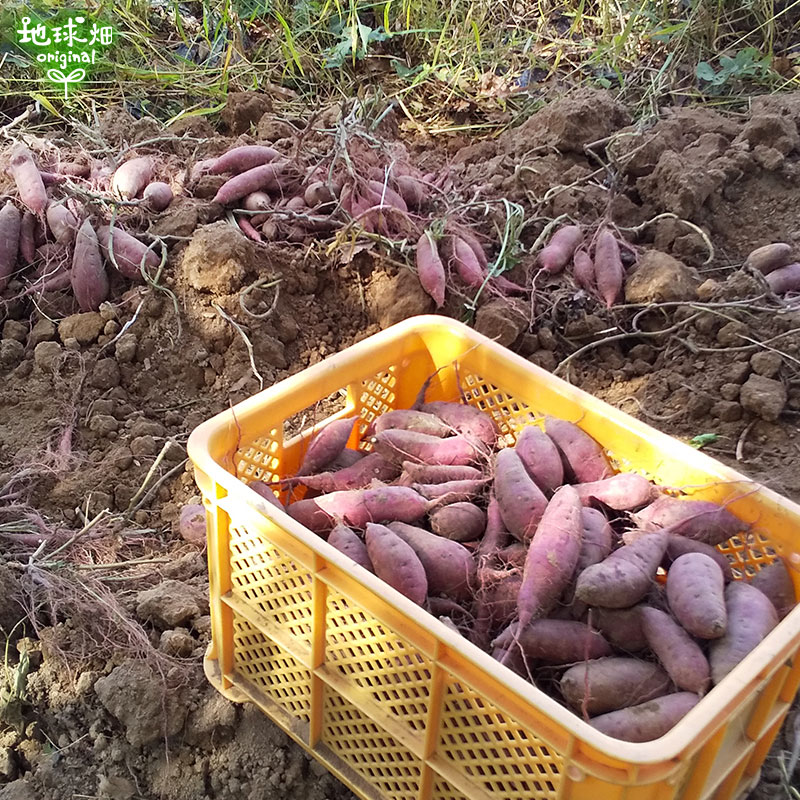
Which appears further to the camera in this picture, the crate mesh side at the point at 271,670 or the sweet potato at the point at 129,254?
the sweet potato at the point at 129,254

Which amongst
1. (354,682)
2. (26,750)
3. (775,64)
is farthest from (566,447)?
(775,64)

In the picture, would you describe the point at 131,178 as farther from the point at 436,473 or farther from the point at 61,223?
the point at 436,473

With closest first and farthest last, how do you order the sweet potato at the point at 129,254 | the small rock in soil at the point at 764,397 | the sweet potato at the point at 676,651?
1. the sweet potato at the point at 676,651
2. the small rock in soil at the point at 764,397
3. the sweet potato at the point at 129,254

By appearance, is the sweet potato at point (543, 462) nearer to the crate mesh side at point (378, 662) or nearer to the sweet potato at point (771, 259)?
the crate mesh side at point (378, 662)

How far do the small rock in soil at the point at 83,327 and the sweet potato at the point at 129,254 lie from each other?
157 millimetres

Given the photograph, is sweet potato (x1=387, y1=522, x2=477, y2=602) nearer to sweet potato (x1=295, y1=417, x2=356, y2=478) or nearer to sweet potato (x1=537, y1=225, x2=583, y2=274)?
sweet potato (x1=295, y1=417, x2=356, y2=478)

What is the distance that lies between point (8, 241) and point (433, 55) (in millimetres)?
2091

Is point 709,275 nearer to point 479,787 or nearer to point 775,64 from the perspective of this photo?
point 775,64

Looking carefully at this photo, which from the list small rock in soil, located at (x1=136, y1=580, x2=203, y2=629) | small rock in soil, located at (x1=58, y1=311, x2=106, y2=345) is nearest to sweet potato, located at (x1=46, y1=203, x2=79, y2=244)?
small rock in soil, located at (x1=58, y1=311, x2=106, y2=345)

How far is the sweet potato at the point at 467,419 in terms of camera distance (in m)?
1.74

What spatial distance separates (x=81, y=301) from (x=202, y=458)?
1.26 m

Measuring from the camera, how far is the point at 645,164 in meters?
2.92

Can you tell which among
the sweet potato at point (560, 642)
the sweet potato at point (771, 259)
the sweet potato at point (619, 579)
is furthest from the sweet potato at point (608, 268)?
the sweet potato at point (560, 642)

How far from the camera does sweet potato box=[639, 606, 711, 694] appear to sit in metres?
1.23
